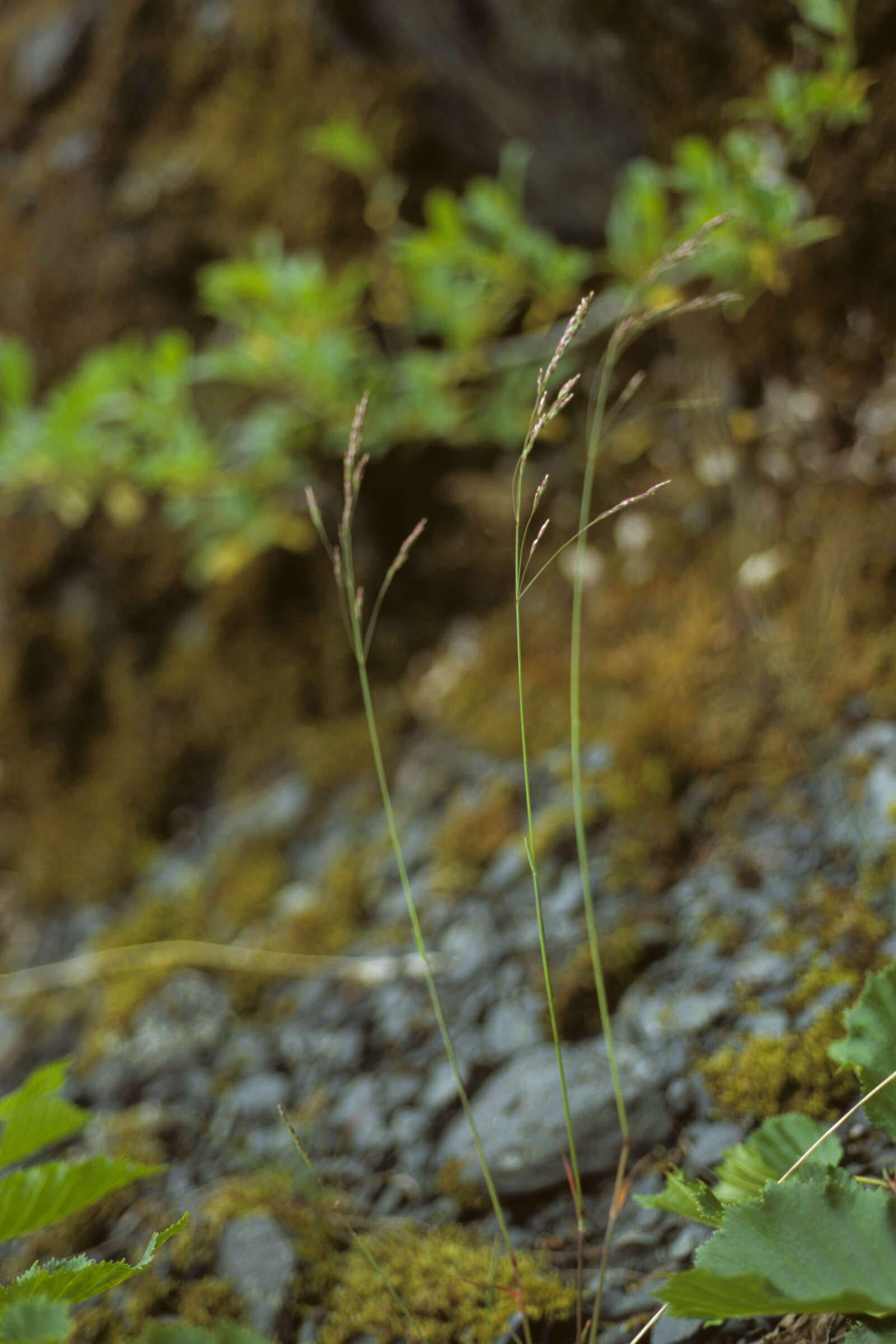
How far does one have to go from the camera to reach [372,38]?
2.38m

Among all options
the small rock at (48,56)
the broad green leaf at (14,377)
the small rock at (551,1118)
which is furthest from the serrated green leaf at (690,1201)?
the small rock at (48,56)

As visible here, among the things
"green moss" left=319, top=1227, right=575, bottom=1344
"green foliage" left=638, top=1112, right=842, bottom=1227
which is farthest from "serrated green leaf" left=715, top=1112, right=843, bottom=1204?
"green moss" left=319, top=1227, right=575, bottom=1344

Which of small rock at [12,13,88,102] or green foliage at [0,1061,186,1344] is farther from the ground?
small rock at [12,13,88,102]

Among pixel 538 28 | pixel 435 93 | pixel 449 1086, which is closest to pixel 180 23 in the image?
pixel 435 93

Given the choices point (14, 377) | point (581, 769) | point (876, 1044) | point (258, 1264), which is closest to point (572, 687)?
point (876, 1044)

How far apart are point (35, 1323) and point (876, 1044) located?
2.68 ft

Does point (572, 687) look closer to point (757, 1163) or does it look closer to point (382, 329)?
point (757, 1163)

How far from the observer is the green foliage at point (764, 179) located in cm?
156

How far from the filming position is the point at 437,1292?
1076mm

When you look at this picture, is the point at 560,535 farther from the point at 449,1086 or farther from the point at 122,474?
Answer: the point at 449,1086

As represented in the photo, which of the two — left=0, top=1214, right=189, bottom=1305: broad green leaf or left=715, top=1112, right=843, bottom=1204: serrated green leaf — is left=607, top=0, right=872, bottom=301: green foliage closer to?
left=715, top=1112, right=843, bottom=1204: serrated green leaf

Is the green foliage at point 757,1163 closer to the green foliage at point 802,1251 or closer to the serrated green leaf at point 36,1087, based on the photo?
the green foliage at point 802,1251

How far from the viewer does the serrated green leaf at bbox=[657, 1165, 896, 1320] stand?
736 mm

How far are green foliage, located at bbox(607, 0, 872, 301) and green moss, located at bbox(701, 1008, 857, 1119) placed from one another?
125 centimetres
